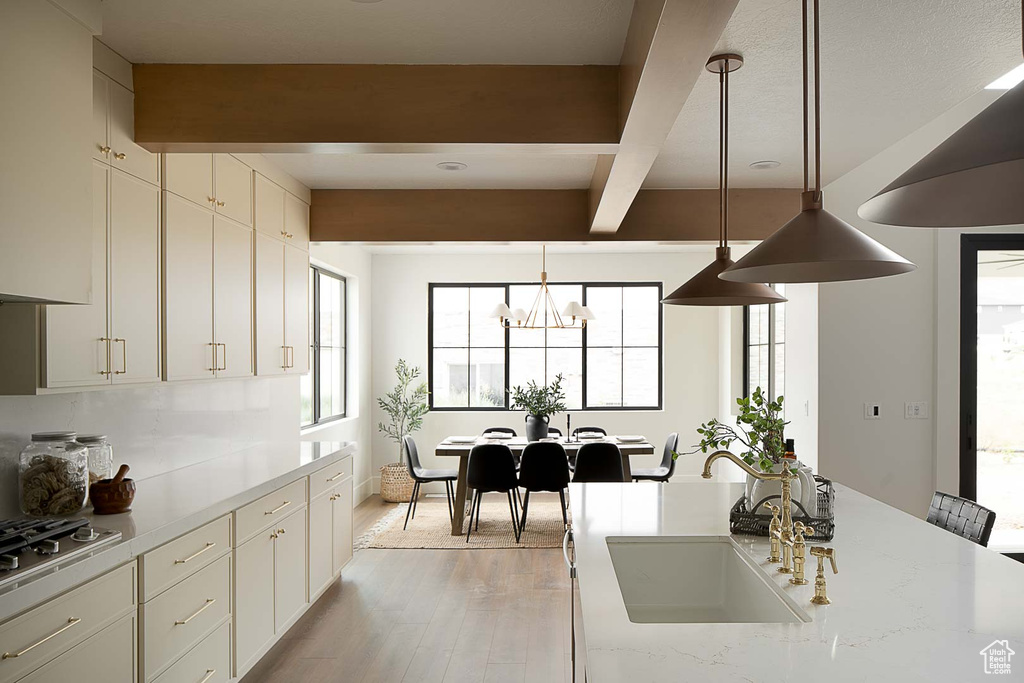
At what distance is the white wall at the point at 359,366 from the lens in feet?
21.9

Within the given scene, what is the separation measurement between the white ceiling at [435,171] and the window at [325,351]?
1648 millimetres

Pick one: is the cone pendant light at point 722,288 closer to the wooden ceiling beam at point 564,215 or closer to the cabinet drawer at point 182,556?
the cabinet drawer at point 182,556

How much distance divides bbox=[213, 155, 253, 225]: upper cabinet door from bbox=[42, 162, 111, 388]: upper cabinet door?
0.86 meters

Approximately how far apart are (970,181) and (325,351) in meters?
5.94

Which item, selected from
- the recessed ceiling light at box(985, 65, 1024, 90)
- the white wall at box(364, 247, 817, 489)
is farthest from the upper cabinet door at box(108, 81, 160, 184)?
the white wall at box(364, 247, 817, 489)

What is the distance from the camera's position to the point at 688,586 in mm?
2215

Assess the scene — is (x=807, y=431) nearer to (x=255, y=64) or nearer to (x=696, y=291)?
(x=696, y=291)

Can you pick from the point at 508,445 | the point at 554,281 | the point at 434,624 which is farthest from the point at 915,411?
the point at 554,281

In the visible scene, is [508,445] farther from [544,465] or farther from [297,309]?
[297,309]

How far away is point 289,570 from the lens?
3.53 metres

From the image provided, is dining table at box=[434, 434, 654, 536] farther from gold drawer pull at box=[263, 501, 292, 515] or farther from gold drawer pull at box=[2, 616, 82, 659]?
gold drawer pull at box=[2, 616, 82, 659]

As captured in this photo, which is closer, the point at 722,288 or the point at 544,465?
the point at 722,288

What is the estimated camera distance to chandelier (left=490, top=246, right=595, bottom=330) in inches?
251

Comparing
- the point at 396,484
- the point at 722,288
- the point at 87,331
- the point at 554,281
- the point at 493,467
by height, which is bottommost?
the point at 396,484
